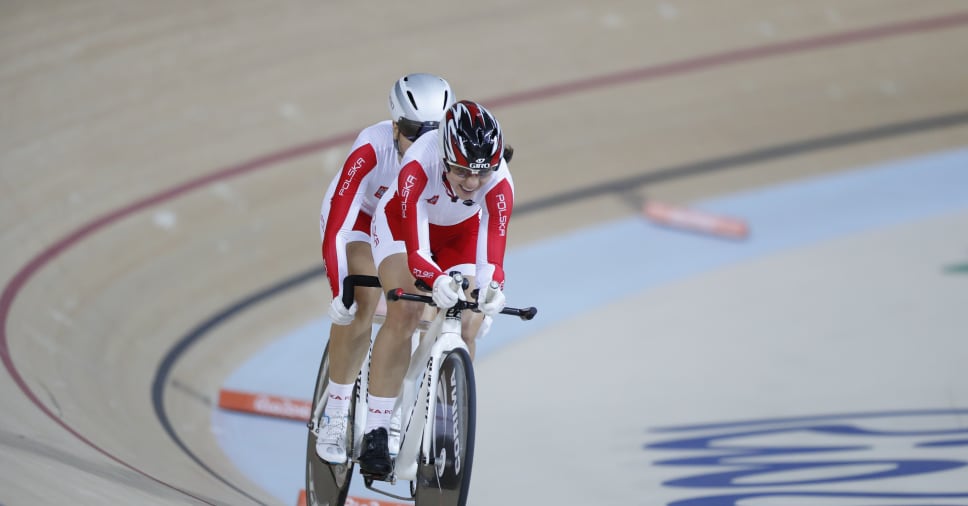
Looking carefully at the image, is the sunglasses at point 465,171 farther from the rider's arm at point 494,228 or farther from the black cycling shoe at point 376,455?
the black cycling shoe at point 376,455

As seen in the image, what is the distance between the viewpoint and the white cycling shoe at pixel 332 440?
3.45 m

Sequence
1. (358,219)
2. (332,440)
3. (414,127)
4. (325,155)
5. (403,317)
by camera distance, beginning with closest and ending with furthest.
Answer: (403,317), (414,127), (332,440), (358,219), (325,155)

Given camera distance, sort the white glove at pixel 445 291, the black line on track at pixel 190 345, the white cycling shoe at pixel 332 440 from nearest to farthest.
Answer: the white glove at pixel 445 291, the white cycling shoe at pixel 332 440, the black line on track at pixel 190 345

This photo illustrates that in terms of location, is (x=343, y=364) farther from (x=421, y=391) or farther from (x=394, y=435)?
(x=421, y=391)

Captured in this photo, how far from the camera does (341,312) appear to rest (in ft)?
11.0

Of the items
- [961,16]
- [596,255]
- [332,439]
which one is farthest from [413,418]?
[961,16]

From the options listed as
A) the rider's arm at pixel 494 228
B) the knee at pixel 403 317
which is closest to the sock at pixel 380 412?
the knee at pixel 403 317

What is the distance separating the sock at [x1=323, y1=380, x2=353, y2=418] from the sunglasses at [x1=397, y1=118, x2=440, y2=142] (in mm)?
740

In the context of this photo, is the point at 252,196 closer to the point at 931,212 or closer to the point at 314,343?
the point at 314,343

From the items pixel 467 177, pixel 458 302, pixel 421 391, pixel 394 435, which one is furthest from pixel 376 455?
pixel 467 177

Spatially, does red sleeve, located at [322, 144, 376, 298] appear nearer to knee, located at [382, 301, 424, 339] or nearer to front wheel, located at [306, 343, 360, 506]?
knee, located at [382, 301, 424, 339]

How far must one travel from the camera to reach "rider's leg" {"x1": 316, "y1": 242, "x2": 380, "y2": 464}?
137 inches

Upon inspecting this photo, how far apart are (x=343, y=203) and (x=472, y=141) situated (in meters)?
0.60

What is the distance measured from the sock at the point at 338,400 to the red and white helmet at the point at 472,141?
87cm
